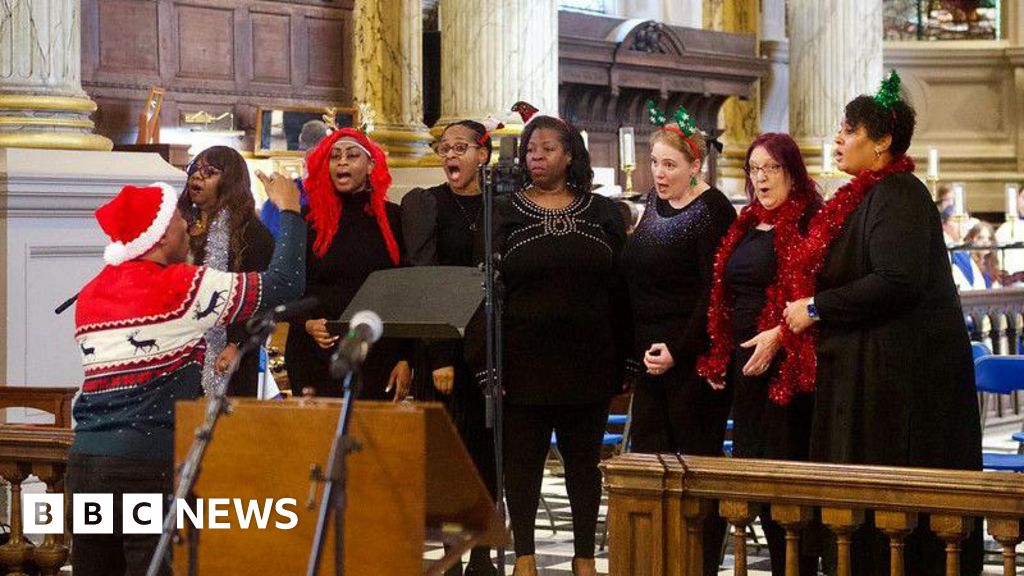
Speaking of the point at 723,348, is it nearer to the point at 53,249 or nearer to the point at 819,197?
the point at 819,197

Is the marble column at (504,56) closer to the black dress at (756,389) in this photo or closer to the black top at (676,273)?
the black top at (676,273)

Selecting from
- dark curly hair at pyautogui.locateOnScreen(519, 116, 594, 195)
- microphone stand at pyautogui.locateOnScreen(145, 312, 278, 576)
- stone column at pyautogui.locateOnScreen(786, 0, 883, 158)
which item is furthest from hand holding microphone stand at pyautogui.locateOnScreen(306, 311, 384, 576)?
stone column at pyautogui.locateOnScreen(786, 0, 883, 158)

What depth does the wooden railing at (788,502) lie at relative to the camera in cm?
470

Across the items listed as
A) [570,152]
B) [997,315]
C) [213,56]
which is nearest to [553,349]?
Answer: [570,152]

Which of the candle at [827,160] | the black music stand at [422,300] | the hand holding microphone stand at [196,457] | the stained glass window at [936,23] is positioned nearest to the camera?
the hand holding microphone stand at [196,457]

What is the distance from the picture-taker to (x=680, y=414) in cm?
620

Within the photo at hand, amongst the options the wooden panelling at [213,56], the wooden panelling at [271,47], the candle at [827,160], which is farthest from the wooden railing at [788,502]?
the candle at [827,160]

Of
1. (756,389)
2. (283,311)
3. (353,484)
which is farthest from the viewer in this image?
(756,389)

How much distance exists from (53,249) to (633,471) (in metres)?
4.21

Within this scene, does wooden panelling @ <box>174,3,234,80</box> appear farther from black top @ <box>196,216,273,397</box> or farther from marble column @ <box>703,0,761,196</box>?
marble column @ <box>703,0,761,196</box>

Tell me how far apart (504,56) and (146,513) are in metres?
7.58

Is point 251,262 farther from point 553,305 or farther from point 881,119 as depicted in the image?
point 881,119

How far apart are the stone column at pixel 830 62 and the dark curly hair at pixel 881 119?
1130 centimetres

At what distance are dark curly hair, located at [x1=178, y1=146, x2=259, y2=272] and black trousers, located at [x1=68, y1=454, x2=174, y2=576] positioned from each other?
139cm
